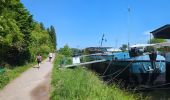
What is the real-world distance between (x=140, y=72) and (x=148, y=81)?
941mm

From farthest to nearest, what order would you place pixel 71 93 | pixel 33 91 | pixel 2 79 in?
pixel 2 79 < pixel 33 91 < pixel 71 93

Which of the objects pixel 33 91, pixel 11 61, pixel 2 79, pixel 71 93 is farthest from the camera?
pixel 11 61

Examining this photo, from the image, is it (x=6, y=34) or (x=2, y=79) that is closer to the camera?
(x=2, y=79)

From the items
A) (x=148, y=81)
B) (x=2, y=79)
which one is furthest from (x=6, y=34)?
(x=148, y=81)

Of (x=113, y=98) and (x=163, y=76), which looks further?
(x=163, y=76)

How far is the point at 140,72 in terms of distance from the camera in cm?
2964

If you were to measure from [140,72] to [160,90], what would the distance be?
242 cm

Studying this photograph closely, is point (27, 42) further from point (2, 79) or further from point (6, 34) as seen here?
point (2, 79)

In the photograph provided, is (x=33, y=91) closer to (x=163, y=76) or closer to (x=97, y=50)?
(x=163, y=76)

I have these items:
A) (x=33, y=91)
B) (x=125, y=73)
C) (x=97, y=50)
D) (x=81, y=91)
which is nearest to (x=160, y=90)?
(x=125, y=73)

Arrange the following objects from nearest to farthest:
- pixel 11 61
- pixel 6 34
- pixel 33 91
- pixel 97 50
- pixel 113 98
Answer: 1. pixel 113 98
2. pixel 33 91
3. pixel 6 34
4. pixel 11 61
5. pixel 97 50

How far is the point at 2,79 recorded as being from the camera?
22.8 metres

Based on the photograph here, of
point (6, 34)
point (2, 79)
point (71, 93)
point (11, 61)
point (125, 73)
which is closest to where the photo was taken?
point (71, 93)

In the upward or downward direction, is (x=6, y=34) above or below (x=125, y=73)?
above
